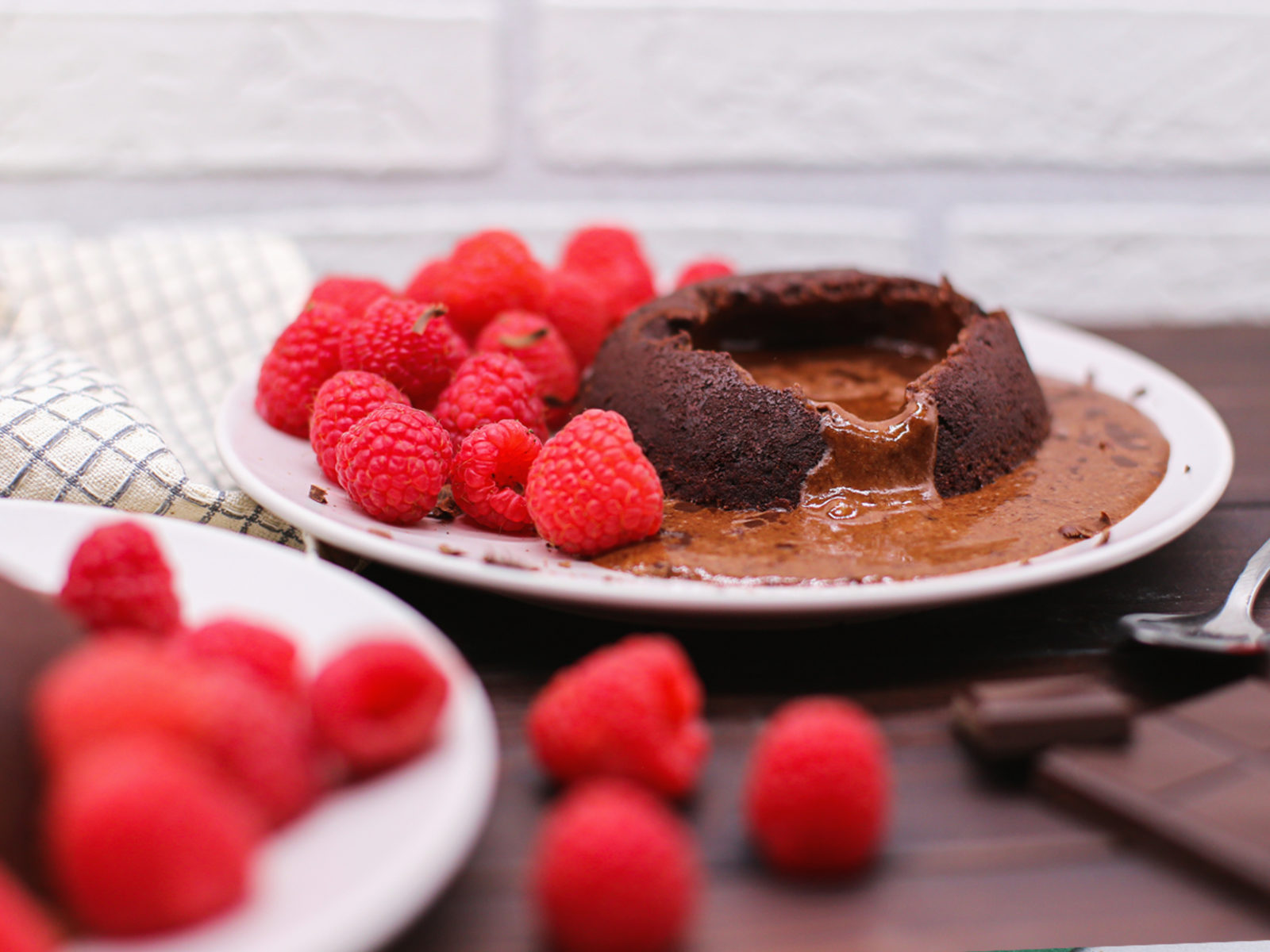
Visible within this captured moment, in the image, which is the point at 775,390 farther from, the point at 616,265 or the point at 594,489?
the point at 616,265

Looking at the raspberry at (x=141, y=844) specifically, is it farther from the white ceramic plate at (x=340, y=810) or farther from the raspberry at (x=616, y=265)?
the raspberry at (x=616, y=265)

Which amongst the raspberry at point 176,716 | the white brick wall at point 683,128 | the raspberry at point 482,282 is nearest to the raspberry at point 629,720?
the raspberry at point 176,716

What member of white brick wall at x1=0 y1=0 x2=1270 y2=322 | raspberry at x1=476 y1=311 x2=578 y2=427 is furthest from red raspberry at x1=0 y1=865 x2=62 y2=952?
white brick wall at x1=0 y1=0 x2=1270 y2=322

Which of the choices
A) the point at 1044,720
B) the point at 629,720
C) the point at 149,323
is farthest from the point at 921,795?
the point at 149,323

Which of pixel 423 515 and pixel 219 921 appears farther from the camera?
pixel 423 515

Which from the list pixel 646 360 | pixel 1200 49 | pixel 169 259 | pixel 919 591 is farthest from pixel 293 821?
pixel 1200 49

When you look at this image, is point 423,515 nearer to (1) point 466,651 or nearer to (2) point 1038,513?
(1) point 466,651
